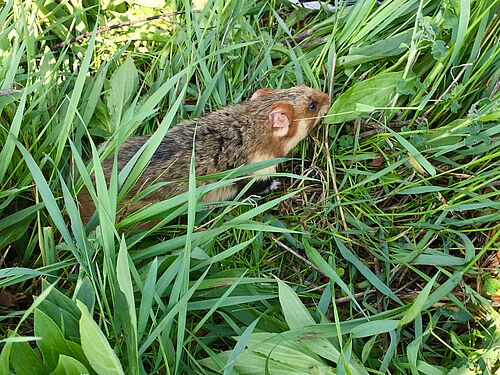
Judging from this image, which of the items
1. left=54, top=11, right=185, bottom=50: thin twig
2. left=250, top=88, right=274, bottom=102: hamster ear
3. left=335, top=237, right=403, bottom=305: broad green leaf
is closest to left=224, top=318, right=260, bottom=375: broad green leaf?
left=335, top=237, right=403, bottom=305: broad green leaf

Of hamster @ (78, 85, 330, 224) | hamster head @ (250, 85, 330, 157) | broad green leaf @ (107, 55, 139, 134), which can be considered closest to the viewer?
hamster @ (78, 85, 330, 224)

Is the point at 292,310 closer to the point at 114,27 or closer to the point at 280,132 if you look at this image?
the point at 280,132

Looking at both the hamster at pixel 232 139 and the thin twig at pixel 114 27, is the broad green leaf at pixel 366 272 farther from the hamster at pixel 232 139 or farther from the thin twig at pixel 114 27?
the thin twig at pixel 114 27

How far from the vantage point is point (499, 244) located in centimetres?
334

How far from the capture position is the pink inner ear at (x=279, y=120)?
376cm

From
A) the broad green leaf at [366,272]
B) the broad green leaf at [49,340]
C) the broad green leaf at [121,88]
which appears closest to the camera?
the broad green leaf at [49,340]

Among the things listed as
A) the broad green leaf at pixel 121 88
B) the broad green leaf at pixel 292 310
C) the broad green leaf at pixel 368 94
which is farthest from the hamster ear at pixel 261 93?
the broad green leaf at pixel 292 310

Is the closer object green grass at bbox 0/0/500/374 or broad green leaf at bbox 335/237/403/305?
green grass at bbox 0/0/500/374

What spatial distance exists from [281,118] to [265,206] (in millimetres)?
1048

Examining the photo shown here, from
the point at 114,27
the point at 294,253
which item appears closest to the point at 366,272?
the point at 294,253

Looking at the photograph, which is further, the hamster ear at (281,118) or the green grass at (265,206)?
the hamster ear at (281,118)

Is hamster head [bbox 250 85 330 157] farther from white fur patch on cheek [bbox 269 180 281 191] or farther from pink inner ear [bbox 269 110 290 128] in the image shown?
white fur patch on cheek [bbox 269 180 281 191]

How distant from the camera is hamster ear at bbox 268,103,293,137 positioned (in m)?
3.74

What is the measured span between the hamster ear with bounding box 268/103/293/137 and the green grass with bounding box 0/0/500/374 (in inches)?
9.8
